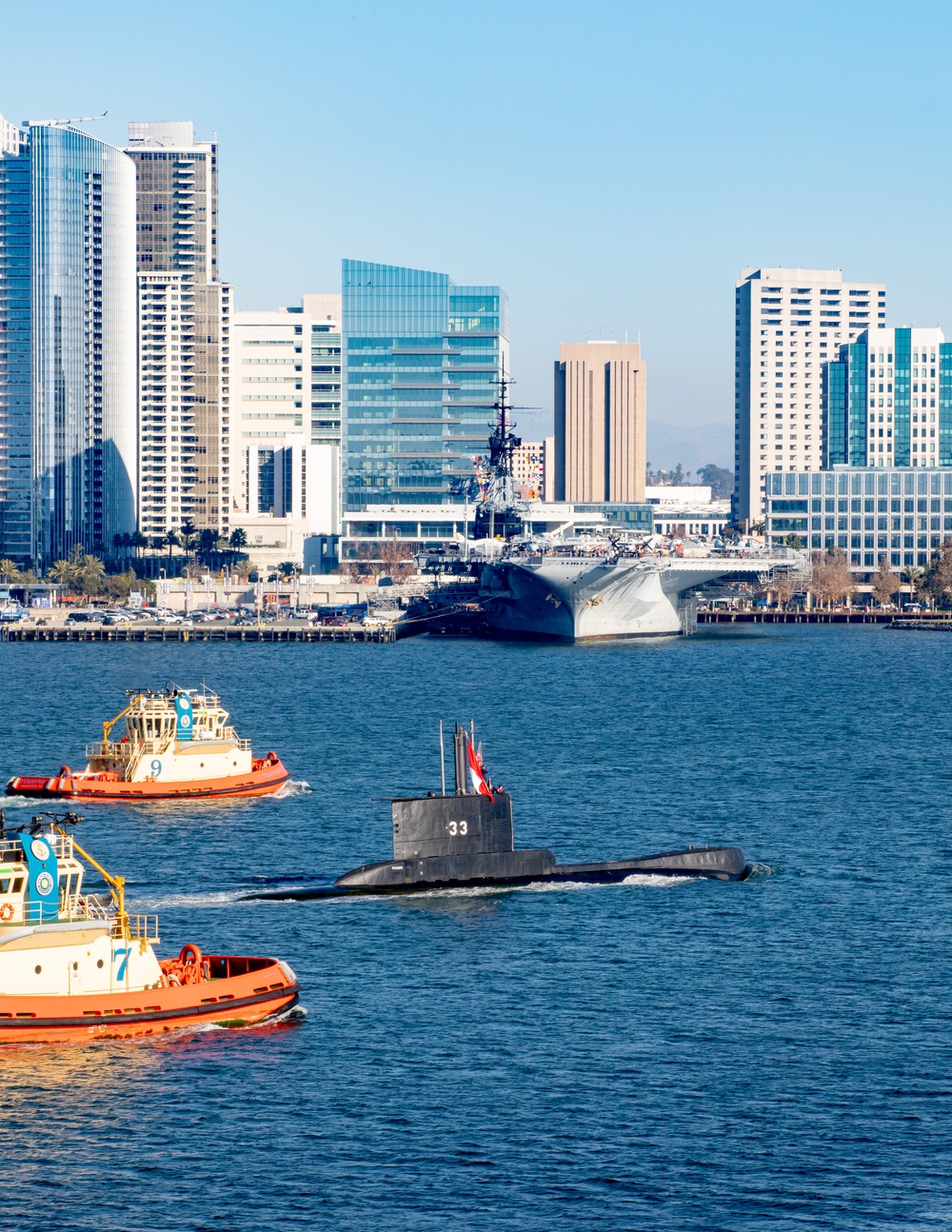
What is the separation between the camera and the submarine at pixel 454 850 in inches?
2115

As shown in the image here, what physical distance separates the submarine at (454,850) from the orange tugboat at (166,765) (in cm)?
2069

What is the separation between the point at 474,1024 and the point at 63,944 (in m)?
9.68

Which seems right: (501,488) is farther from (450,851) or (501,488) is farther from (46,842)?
(46,842)

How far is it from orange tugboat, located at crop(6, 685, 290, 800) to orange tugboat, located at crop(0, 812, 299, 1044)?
3306 centimetres

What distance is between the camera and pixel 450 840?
178 feet

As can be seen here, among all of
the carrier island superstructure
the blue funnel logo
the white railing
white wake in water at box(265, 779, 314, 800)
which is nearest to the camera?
the white railing

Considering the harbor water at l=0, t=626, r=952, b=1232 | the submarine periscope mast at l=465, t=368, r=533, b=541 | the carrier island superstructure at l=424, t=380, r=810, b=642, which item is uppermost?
the submarine periscope mast at l=465, t=368, r=533, b=541

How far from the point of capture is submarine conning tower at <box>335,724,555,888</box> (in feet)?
177

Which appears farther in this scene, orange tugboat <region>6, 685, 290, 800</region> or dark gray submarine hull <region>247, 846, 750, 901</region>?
orange tugboat <region>6, 685, 290, 800</region>

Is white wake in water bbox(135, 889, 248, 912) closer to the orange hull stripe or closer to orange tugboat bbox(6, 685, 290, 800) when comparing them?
Answer: the orange hull stripe

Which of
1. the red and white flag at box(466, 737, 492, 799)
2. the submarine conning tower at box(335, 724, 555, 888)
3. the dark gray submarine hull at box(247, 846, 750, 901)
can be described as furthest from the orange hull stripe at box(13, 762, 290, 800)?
the red and white flag at box(466, 737, 492, 799)

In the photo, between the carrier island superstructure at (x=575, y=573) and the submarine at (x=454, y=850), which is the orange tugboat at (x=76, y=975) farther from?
the carrier island superstructure at (x=575, y=573)

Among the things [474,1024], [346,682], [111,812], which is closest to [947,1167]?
[474,1024]

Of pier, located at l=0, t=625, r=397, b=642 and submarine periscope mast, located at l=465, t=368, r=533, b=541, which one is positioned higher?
submarine periscope mast, located at l=465, t=368, r=533, b=541
